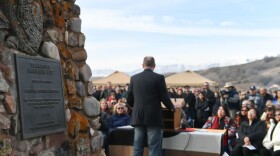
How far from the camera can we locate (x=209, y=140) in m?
6.12

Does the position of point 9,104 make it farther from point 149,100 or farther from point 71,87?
point 149,100

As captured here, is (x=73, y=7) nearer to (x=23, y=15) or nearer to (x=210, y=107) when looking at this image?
(x=23, y=15)

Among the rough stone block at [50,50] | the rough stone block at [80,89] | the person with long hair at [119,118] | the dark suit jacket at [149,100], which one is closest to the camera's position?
the rough stone block at [50,50]

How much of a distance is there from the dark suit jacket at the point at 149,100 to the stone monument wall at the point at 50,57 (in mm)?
730

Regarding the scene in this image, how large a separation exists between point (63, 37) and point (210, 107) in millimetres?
8058

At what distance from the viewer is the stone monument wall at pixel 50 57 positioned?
330 cm

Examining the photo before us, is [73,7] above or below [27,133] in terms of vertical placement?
above

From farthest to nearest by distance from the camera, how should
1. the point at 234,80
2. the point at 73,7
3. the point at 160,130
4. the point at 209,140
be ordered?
1. the point at 234,80
2. the point at 209,140
3. the point at 160,130
4. the point at 73,7

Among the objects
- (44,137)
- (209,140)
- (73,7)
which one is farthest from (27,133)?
(209,140)

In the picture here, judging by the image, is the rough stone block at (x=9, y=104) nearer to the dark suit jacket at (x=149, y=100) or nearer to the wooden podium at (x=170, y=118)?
the dark suit jacket at (x=149, y=100)

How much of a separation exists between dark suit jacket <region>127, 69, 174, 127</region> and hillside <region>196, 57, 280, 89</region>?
57.9m

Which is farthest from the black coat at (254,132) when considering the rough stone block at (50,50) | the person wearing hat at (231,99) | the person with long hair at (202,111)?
the rough stone block at (50,50)

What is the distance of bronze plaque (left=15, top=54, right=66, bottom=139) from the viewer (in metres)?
3.47

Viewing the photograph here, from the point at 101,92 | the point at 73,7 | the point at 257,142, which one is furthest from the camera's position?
the point at 101,92
